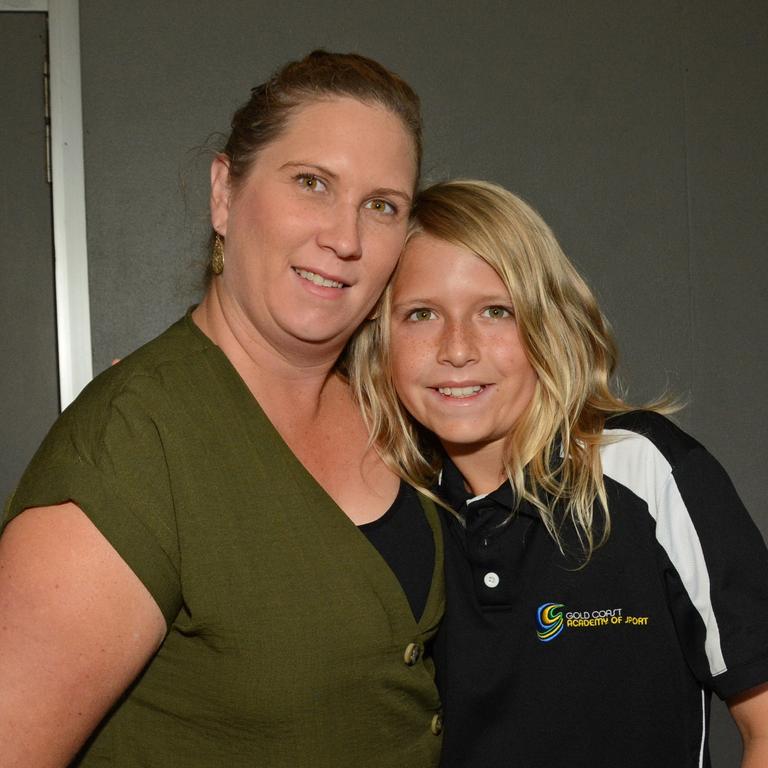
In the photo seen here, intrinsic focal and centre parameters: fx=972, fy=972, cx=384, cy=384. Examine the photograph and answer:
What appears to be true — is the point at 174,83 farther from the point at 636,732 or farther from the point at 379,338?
the point at 636,732

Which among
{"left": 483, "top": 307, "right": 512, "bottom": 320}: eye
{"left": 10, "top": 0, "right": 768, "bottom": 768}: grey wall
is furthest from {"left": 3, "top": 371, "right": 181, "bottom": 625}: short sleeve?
{"left": 10, "top": 0, "right": 768, "bottom": 768}: grey wall

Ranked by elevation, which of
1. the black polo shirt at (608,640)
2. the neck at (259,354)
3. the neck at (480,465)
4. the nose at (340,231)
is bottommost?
the black polo shirt at (608,640)

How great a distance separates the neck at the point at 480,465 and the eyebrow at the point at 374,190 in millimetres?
441

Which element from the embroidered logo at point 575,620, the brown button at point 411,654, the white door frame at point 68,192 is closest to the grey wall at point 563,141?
the white door frame at point 68,192

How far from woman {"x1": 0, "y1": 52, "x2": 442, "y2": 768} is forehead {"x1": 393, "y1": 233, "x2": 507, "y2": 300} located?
0.11 meters

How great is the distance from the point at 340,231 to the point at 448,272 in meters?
0.26

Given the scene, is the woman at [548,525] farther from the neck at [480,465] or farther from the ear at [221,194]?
the ear at [221,194]

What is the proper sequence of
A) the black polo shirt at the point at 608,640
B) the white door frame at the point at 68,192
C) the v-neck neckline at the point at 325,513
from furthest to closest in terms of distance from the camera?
the white door frame at the point at 68,192, the black polo shirt at the point at 608,640, the v-neck neckline at the point at 325,513

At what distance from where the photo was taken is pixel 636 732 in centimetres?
146

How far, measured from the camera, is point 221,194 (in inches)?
59.0

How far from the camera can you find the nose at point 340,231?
4.56ft

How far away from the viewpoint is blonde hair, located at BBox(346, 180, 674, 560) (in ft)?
5.05

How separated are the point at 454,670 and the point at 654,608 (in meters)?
0.32

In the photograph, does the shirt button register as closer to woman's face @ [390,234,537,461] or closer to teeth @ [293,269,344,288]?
woman's face @ [390,234,537,461]
